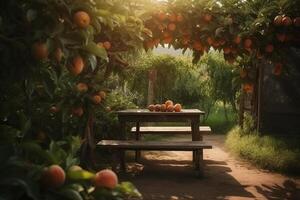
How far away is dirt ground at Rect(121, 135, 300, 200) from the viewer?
20.5 feet

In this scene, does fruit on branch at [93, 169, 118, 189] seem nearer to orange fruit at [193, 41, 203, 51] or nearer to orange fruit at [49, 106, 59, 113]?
orange fruit at [49, 106, 59, 113]

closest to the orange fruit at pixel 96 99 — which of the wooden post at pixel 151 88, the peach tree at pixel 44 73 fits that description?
the peach tree at pixel 44 73

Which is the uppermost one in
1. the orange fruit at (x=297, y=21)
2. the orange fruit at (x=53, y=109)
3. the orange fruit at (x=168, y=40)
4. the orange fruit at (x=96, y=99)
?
the orange fruit at (x=297, y=21)

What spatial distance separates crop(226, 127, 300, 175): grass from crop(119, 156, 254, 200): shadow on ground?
2.23ft

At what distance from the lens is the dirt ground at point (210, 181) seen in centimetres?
626

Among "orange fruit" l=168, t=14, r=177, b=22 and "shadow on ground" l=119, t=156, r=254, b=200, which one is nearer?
"shadow on ground" l=119, t=156, r=254, b=200

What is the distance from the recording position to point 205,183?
279 inches

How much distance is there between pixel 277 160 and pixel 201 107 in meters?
9.44

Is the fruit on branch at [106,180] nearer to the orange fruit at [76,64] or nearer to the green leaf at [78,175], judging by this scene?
the green leaf at [78,175]

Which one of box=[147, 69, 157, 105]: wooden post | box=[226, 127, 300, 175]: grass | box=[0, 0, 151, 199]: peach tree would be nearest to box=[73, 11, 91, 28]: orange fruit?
box=[0, 0, 151, 199]: peach tree

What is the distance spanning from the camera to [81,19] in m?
2.61

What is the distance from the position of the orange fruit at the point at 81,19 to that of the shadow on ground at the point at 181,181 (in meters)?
3.79

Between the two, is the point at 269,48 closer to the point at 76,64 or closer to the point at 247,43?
the point at 247,43

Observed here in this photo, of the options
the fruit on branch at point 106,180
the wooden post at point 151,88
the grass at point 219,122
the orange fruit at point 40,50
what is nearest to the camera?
the fruit on branch at point 106,180
